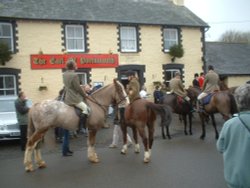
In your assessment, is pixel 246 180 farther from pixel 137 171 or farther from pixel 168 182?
pixel 137 171

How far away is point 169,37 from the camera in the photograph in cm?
2427

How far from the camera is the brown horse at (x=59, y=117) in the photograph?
334 inches

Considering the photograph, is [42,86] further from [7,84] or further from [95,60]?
[95,60]

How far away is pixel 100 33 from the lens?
2169 cm

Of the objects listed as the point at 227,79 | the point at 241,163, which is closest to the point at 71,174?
the point at 241,163

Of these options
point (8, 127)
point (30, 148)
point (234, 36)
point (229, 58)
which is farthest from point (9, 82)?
point (234, 36)

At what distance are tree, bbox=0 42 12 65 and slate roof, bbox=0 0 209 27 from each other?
5.65 feet

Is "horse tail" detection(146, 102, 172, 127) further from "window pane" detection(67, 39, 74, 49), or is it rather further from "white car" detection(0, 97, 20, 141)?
"window pane" detection(67, 39, 74, 49)

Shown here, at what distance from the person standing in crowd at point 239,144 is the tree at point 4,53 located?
54.7 ft

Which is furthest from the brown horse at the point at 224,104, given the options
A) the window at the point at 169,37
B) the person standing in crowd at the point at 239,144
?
the window at the point at 169,37

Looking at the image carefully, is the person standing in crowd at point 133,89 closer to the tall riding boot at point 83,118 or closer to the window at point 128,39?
the tall riding boot at point 83,118

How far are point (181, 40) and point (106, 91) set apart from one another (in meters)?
16.0

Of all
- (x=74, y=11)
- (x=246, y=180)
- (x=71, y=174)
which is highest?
(x=74, y=11)

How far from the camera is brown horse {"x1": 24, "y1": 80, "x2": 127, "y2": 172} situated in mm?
8477
